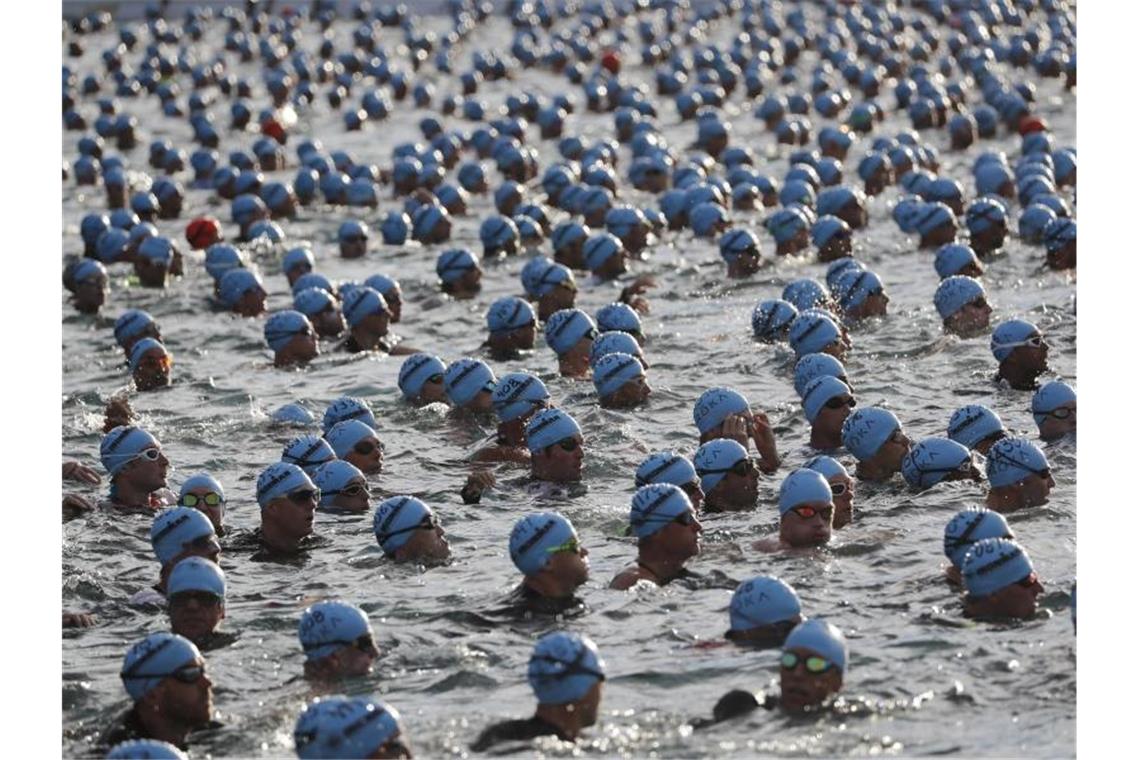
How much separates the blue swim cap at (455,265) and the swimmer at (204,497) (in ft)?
34.4

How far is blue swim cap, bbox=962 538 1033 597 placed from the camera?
516 inches

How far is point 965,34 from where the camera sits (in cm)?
5097

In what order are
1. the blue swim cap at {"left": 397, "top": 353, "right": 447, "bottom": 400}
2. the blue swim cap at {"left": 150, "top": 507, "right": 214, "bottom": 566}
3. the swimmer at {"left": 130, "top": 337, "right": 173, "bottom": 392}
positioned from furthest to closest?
the swimmer at {"left": 130, "top": 337, "right": 173, "bottom": 392}
the blue swim cap at {"left": 397, "top": 353, "right": 447, "bottom": 400}
the blue swim cap at {"left": 150, "top": 507, "right": 214, "bottom": 566}

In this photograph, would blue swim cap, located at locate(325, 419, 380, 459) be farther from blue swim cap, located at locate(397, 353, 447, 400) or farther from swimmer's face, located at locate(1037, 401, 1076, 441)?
swimmer's face, located at locate(1037, 401, 1076, 441)

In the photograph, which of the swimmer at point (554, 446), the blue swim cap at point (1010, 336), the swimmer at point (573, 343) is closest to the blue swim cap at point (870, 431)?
the swimmer at point (554, 446)

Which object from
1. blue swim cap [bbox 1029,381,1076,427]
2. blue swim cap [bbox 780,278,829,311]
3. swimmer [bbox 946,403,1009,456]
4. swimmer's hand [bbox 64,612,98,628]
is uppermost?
blue swim cap [bbox 780,278,829,311]

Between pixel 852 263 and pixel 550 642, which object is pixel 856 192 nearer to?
pixel 852 263

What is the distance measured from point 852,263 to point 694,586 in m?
10.3

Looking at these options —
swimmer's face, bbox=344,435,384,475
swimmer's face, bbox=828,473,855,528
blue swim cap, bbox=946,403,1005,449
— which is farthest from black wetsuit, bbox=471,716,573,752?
blue swim cap, bbox=946,403,1005,449

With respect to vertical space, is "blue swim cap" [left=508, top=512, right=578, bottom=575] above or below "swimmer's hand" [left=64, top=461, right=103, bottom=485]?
above

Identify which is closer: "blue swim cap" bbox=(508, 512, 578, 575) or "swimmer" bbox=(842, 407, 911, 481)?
"blue swim cap" bbox=(508, 512, 578, 575)

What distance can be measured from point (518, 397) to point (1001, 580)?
644cm

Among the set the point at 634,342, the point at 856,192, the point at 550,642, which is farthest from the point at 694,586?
the point at 856,192

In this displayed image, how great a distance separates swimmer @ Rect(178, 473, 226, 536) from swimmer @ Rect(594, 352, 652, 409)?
488 centimetres
